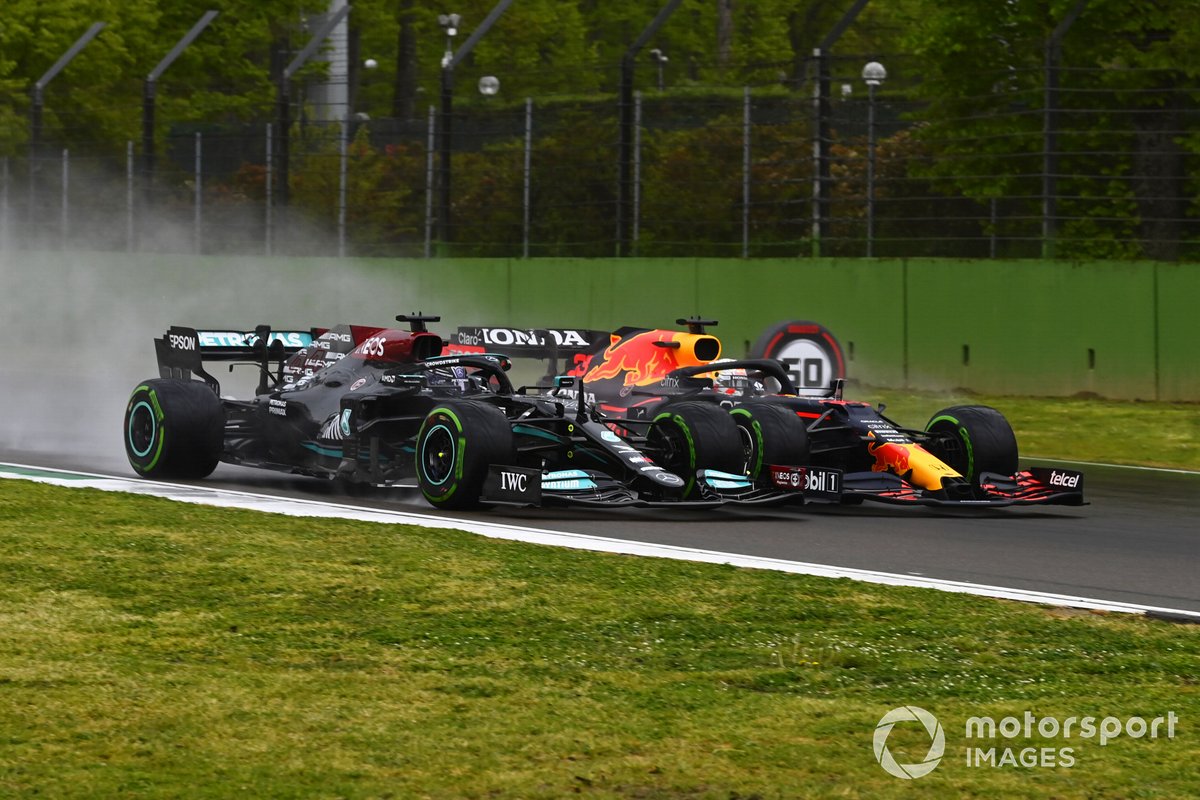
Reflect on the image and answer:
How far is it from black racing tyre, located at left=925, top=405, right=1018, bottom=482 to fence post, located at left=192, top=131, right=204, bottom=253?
15898 millimetres

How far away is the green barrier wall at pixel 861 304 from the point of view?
18.3m

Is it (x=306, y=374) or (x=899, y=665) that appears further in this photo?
(x=306, y=374)

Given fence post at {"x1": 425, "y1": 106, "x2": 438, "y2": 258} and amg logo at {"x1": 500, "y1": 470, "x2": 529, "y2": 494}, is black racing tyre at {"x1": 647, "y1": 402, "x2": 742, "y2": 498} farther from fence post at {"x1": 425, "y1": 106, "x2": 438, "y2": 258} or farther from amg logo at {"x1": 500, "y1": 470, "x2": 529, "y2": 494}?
fence post at {"x1": 425, "y1": 106, "x2": 438, "y2": 258}

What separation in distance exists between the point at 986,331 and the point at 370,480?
Answer: 29.3 ft

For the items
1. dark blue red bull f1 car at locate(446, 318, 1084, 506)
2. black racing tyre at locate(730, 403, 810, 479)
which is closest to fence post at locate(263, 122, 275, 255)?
dark blue red bull f1 car at locate(446, 318, 1084, 506)

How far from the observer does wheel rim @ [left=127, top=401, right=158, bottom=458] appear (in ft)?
43.6

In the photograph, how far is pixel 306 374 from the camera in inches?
539

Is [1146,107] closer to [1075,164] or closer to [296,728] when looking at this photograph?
[1075,164]

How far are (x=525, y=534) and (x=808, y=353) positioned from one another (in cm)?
516

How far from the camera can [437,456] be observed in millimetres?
11680

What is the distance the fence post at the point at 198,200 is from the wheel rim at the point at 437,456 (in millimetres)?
15328

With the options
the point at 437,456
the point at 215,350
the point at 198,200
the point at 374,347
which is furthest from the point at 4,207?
the point at 437,456

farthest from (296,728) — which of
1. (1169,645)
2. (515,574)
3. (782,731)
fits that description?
(1169,645)

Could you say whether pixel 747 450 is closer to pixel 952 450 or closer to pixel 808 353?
pixel 952 450
